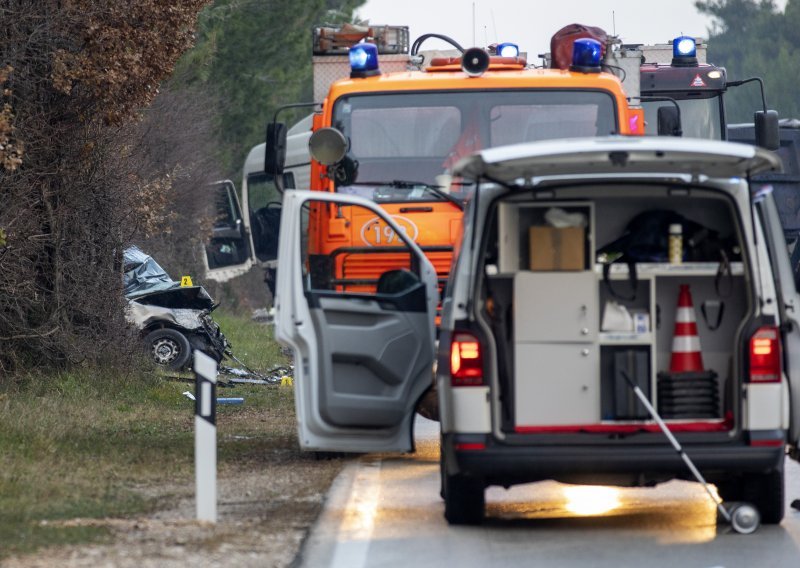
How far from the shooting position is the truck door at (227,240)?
1473 inches

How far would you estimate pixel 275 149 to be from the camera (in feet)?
46.3

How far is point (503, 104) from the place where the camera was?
1353 centimetres

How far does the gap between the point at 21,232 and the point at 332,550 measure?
8001 millimetres

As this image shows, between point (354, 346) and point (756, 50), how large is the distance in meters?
76.3

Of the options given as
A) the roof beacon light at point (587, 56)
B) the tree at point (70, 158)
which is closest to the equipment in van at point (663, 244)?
the roof beacon light at point (587, 56)

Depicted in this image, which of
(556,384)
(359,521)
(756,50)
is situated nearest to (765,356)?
(556,384)

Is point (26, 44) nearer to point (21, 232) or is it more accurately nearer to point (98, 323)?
point (21, 232)

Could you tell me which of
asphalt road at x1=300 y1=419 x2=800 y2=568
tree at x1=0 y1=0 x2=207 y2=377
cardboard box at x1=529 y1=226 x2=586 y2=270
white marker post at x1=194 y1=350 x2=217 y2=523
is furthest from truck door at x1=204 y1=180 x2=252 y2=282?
cardboard box at x1=529 y1=226 x2=586 y2=270

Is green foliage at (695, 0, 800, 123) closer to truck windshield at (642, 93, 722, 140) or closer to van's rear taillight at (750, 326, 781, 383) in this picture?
truck windshield at (642, 93, 722, 140)

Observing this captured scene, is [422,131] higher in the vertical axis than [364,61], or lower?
lower

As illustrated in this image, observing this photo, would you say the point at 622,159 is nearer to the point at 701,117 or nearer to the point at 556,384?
the point at 556,384

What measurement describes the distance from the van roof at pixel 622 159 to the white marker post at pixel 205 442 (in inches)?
72.6

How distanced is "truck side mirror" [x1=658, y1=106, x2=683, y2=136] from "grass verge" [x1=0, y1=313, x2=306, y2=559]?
3.93m

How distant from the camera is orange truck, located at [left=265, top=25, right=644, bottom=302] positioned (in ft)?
42.7
